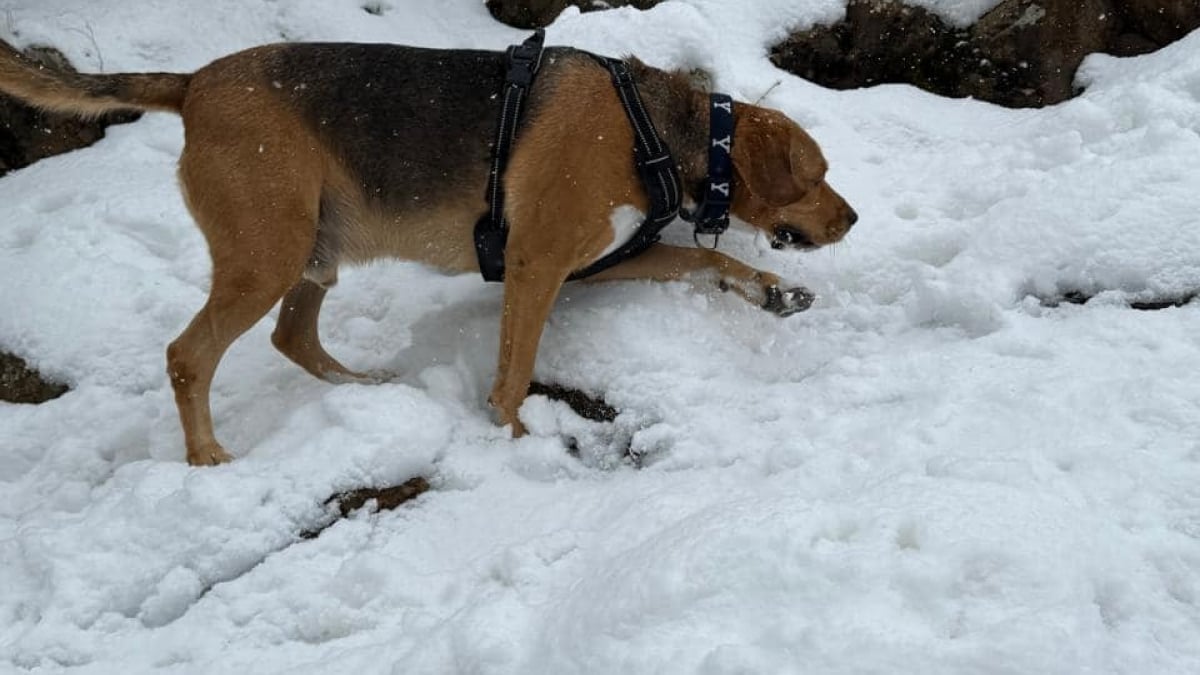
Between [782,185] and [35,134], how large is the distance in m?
4.51

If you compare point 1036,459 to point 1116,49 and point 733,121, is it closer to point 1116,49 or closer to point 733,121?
point 733,121

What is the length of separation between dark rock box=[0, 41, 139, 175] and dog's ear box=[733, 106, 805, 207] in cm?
404

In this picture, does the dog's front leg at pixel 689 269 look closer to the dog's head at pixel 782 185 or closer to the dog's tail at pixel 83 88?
the dog's head at pixel 782 185

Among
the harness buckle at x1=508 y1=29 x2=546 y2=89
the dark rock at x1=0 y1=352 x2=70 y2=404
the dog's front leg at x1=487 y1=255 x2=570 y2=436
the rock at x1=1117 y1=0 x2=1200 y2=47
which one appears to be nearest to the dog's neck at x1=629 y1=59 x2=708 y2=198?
the harness buckle at x1=508 y1=29 x2=546 y2=89

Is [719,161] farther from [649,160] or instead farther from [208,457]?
[208,457]

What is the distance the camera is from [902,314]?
4.04 meters

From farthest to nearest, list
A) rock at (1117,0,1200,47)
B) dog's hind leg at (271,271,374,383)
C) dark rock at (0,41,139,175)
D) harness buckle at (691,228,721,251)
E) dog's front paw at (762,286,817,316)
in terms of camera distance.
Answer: dark rock at (0,41,139,175) → rock at (1117,0,1200,47) → harness buckle at (691,228,721,251) → dog's hind leg at (271,271,374,383) → dog's front paw at (762,286,817,316)

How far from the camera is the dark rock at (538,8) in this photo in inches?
256

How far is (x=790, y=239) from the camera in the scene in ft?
14.1

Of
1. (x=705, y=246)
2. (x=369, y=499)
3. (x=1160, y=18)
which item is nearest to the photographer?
(x=369, y=499)

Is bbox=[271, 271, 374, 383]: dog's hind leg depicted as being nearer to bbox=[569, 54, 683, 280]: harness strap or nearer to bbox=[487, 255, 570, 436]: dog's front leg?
bbox=[487, 255, 570, 436]: dog's front leg

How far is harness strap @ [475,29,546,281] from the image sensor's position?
397 centimetres

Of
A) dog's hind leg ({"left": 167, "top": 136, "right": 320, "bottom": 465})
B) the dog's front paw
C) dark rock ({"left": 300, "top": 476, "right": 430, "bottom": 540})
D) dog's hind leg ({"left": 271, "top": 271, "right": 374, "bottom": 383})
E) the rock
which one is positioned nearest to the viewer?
dark rock ({"left": 300, "top": 476, "right": 430, "bottom": 540})

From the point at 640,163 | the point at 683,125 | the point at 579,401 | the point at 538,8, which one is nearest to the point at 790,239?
the point at 683,125
